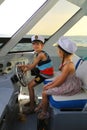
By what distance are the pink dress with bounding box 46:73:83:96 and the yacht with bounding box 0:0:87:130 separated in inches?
2.8

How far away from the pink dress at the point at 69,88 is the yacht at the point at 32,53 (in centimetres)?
7

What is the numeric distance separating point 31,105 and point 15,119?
A: 1.30ft

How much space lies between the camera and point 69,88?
9.58ft

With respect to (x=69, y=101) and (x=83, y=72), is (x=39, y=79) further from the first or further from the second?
(x=69, y=101)

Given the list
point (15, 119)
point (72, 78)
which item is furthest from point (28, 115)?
point (72, 78)

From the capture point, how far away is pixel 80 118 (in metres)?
2.55

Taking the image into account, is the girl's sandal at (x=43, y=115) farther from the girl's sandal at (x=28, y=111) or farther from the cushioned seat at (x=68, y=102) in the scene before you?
the girl's sandal at (x=28, y=111)

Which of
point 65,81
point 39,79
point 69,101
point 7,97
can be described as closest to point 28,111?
point 39,79

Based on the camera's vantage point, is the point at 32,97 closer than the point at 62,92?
No

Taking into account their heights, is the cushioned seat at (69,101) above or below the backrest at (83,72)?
below

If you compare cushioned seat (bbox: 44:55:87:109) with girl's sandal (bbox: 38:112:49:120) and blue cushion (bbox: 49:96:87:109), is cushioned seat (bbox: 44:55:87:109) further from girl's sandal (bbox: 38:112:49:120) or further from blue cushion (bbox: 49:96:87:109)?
girl's sandal (bbox: 38:112:49:120)

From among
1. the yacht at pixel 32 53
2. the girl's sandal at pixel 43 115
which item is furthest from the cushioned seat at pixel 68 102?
the girl's sandal at pixel 43 115

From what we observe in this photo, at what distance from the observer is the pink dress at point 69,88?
2.91 metres

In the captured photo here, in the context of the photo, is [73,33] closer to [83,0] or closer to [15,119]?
[83,0]
